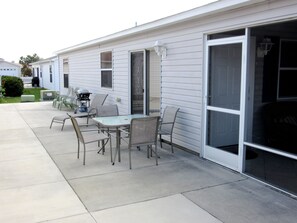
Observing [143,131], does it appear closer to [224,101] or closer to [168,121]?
[168,121]

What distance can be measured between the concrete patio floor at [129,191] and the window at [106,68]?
402 centimetres

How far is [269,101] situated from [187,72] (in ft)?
5.82

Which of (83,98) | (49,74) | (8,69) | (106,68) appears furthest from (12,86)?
(8,69)

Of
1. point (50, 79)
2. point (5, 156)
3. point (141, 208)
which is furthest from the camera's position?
point (50, 79)

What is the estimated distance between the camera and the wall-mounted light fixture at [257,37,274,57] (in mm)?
5555

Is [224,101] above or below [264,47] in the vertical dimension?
below

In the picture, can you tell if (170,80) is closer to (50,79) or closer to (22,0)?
(22,0)

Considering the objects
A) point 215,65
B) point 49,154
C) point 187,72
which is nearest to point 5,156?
point 49,154

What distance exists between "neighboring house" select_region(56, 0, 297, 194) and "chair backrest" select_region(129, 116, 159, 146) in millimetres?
912

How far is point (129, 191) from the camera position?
3742 mm

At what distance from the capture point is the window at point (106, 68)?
30.0 feet

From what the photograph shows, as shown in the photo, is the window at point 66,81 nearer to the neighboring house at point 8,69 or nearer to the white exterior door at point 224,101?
the white exterior door at point 224,101

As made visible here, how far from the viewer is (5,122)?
29.3 feet

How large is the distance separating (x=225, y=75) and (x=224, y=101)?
0.43 meters
